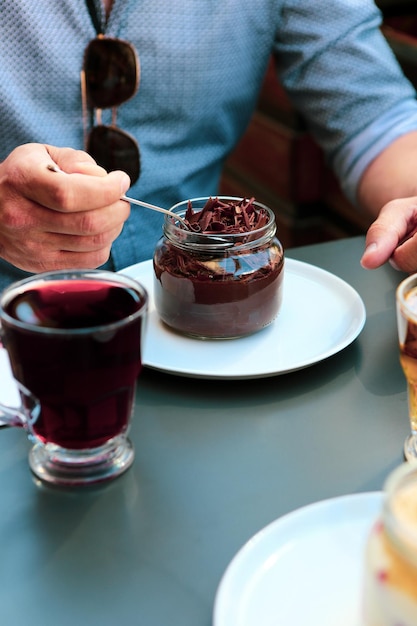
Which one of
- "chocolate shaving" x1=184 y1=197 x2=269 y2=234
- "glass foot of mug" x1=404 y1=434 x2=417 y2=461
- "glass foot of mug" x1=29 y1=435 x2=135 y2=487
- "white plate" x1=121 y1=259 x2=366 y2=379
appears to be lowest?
"white plate" x1=121 y1=259 x2=366 y2=379

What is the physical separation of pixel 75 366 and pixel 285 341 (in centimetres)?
32

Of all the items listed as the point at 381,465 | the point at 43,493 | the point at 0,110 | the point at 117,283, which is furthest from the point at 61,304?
the point at 0,110

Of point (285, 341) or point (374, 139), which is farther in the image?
point (374, 139)

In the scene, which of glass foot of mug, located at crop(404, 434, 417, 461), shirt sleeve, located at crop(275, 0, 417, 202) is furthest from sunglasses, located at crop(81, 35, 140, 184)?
glass foot of mug, located at crop(404, 434, 417, 461)

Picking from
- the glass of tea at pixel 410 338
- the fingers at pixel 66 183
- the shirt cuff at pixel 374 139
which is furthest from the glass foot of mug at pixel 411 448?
the shirt cuff at pixel 374 139

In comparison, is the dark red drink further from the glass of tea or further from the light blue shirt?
the light blue shirt

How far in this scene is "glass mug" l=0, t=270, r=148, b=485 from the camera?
1.97 feet

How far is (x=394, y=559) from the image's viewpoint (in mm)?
410

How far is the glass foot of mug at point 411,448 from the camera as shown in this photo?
661mm

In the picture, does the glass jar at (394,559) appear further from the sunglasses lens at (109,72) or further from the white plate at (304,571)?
the sunglasses lens at (109,72)

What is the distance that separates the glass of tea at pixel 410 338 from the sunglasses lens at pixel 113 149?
0.72m

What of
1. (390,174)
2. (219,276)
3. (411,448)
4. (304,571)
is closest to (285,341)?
(219,276)

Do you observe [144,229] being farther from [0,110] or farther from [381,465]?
[381,465]

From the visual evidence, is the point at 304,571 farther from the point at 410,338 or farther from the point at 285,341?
the point at 285,341
